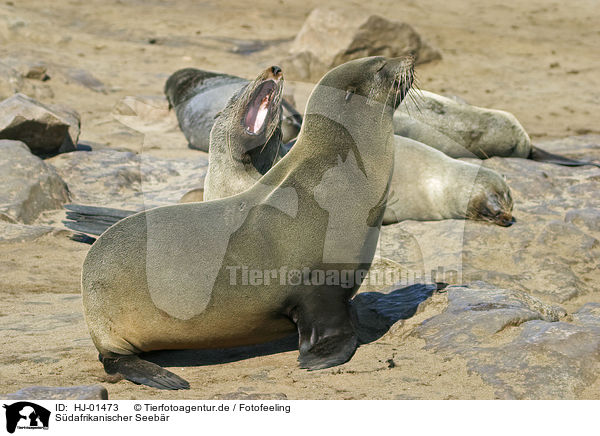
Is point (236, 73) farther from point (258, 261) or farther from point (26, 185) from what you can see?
point (258, 261)

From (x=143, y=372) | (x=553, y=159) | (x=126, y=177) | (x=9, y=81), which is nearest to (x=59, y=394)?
(x=143, y=372)

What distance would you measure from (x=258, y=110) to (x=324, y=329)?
2.30 metres

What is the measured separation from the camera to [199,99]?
10.1 m

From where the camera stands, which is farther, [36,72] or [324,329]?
[36,72]

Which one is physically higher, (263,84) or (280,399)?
(263,84)

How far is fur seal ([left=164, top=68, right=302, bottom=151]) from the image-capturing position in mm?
9680

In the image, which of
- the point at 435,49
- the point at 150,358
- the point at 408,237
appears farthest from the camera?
the point at 435,49

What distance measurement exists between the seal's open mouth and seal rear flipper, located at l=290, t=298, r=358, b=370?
6.81 ft

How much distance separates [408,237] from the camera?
6.77 metres

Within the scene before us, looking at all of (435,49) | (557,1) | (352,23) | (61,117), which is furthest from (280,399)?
(557,1)

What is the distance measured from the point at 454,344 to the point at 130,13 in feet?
51.0
